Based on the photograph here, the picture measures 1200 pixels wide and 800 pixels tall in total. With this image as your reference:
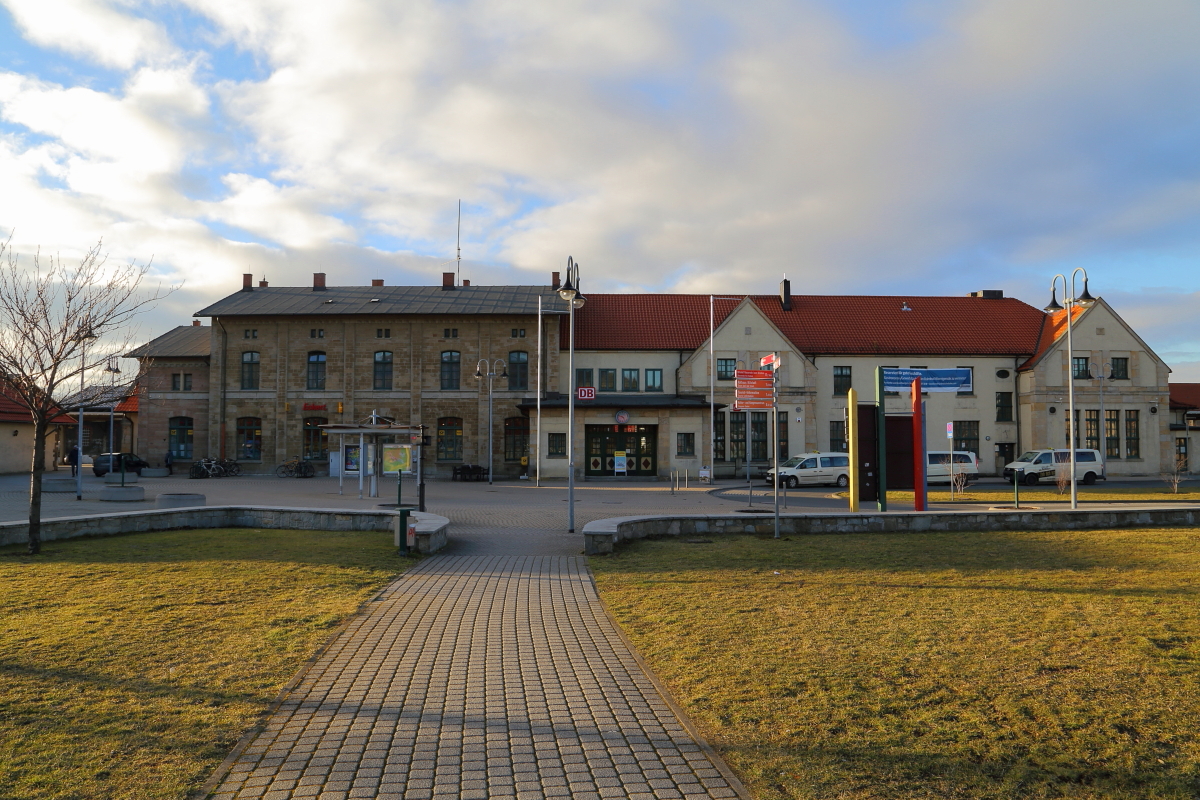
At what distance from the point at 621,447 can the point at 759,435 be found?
7.75 meters

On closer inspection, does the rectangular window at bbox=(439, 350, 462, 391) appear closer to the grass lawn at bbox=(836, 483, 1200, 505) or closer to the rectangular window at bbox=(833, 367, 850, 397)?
the rectangular window at bbox=(833, 367, 850, 397)

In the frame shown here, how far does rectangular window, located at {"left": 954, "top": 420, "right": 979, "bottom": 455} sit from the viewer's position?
4374cm

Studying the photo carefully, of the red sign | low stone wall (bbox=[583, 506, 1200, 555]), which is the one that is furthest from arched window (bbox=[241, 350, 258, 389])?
low stone wall (bbox=[583, 506, 1200, 555])

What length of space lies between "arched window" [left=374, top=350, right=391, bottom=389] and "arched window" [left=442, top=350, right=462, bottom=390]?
125 inches

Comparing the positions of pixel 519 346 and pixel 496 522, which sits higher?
pixel 519 346

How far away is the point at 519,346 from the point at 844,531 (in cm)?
2932

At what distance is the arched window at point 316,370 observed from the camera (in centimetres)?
4391

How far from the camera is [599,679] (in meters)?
6.36

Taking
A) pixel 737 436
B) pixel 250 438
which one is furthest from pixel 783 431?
pixel 250 438

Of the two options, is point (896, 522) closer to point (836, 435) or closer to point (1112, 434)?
point (836, 435)

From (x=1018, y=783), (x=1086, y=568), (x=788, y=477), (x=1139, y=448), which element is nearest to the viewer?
(x=1018, y=783)

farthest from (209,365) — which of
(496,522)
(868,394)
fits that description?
(868,394)

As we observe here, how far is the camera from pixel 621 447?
4028 cm

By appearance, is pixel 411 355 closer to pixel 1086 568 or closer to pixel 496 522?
pixel 496 522
